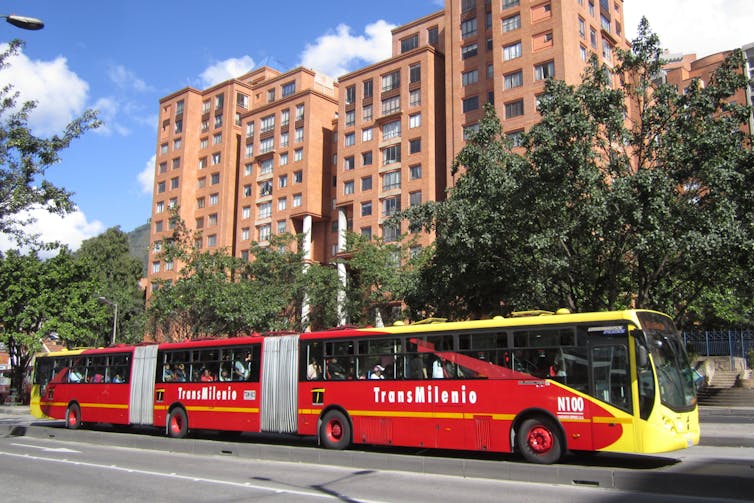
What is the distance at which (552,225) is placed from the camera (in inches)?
755

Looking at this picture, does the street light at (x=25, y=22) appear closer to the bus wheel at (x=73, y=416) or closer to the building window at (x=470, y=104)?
the bus wheel at (x=73, y=416)

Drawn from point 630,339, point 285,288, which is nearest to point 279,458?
point 630,339

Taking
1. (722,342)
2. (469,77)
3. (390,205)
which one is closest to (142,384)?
(722,342)

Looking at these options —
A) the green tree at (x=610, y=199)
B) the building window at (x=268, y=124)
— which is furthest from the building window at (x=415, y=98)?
the green tree at (x=610, y=199)

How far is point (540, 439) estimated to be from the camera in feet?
41.1

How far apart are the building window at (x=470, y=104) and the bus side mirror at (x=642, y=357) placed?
40988mm

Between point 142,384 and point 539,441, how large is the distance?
1356 cm

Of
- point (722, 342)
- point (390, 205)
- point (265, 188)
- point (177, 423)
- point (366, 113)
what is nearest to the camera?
point (177, 423)

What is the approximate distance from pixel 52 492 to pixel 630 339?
10284 millimetres

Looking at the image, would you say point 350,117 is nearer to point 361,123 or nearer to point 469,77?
point 361,123

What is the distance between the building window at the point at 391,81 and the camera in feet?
183

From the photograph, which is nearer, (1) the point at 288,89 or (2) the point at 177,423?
(2) the point at 177,423

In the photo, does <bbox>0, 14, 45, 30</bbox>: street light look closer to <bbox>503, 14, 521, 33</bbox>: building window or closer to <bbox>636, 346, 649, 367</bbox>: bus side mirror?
<bbox>636, 346, 649, 367</bbox>: bus side mirror

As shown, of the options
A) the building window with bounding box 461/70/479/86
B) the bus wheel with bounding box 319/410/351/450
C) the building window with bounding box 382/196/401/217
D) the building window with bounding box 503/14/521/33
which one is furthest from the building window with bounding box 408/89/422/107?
the bus wheel with bounding box 319/410/351/450
